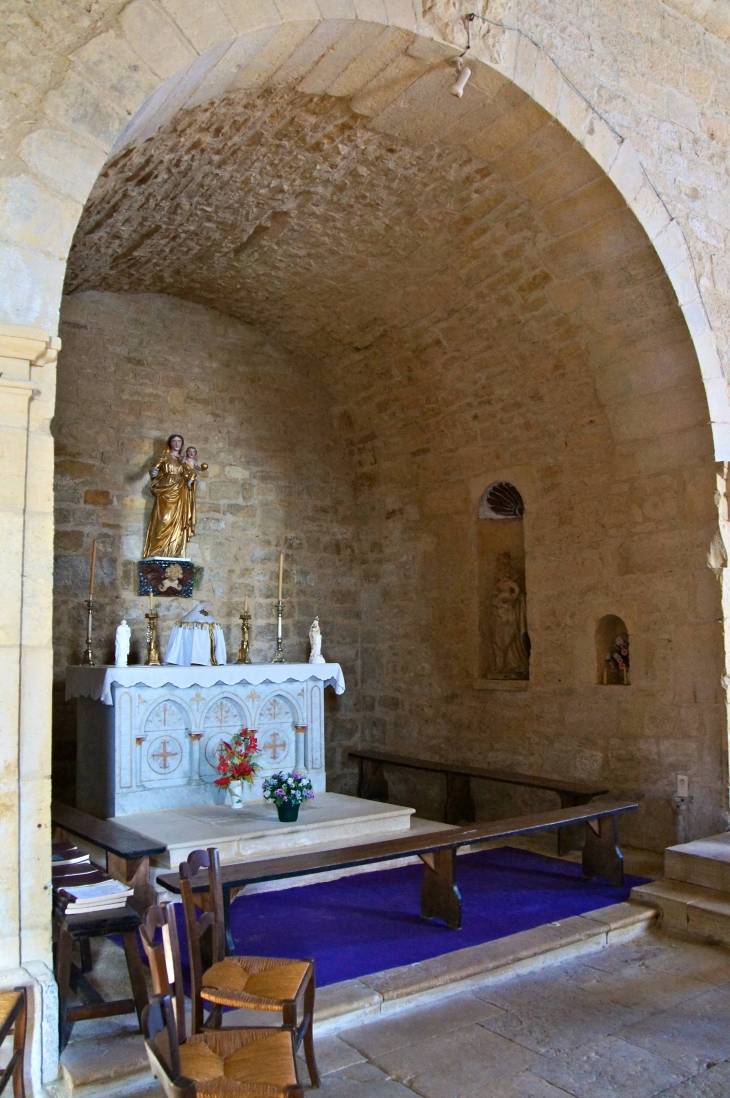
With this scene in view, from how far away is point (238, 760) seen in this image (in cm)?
584

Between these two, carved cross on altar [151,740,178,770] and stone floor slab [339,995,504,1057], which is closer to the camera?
stone floor slab [339,995,504,1057]

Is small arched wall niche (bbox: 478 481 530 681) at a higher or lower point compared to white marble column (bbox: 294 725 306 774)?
higher

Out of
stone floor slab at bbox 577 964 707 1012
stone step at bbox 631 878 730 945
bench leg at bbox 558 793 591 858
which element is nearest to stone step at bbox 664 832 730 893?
stone step at bbox 631 878 730 945

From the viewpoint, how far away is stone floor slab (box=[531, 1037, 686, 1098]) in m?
3.04

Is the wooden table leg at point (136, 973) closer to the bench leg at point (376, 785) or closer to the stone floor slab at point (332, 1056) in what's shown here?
the stone floor slab at point (332, 1056)

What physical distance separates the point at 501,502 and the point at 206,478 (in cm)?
262

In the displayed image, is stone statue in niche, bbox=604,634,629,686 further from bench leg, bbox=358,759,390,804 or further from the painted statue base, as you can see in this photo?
the painted statue base

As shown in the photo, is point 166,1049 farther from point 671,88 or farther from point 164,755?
point 671,88

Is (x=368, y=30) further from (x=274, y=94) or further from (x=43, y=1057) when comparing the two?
(x=43, y=1057)

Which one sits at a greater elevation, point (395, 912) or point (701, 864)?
point (701, 864)

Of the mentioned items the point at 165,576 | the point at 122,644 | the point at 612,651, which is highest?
the point at 165,576

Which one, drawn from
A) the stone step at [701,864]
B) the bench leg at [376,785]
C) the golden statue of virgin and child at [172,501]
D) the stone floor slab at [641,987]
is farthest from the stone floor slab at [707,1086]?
the golden statue of virgin and child at [172,501]

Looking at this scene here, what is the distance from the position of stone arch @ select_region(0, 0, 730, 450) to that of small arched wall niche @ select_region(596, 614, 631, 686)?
1.51m

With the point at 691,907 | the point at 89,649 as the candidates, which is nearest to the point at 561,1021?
the point at 691,907
